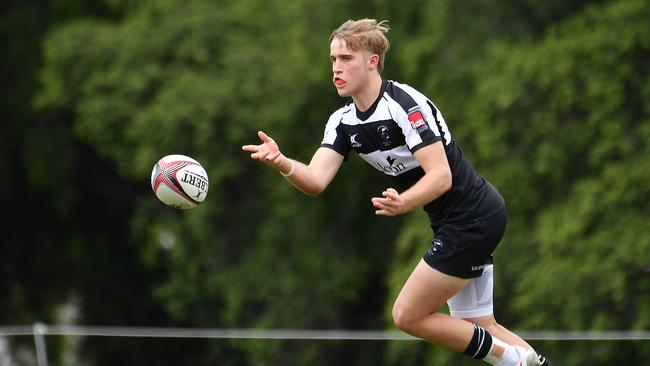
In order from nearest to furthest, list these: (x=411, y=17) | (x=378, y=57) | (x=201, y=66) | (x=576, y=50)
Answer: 1. (x=378, y=57)
2. (x=576, y=50)
3. (x=411, y=17)
4. (x=201, y=66)

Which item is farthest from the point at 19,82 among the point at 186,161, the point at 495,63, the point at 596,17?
the point at 186,161

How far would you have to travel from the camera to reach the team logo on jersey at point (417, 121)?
5.83 m

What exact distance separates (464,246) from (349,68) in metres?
0.97

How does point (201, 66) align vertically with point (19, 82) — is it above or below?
below

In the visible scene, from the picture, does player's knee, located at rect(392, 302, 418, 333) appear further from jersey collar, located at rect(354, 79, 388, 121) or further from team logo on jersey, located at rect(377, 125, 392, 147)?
jersey collar, located at rect(354, 79, 388, 121)

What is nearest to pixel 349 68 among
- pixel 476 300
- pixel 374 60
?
pixel 374 60

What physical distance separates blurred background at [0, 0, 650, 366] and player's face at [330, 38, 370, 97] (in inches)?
172

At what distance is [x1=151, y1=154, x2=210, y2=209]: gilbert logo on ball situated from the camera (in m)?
6.28

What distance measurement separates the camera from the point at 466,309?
6.40m

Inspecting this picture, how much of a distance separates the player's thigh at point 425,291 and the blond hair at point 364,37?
Answer: 975mm

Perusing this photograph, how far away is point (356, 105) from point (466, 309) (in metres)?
1.15

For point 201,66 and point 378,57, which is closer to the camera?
point 378,57

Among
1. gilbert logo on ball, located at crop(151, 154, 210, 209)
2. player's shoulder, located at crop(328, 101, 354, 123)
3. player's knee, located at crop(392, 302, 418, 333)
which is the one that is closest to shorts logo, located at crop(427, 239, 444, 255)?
player's knee, located at crop(392, 302, 418, 333)

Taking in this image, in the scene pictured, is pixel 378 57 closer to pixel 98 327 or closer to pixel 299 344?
pixel 299 344
